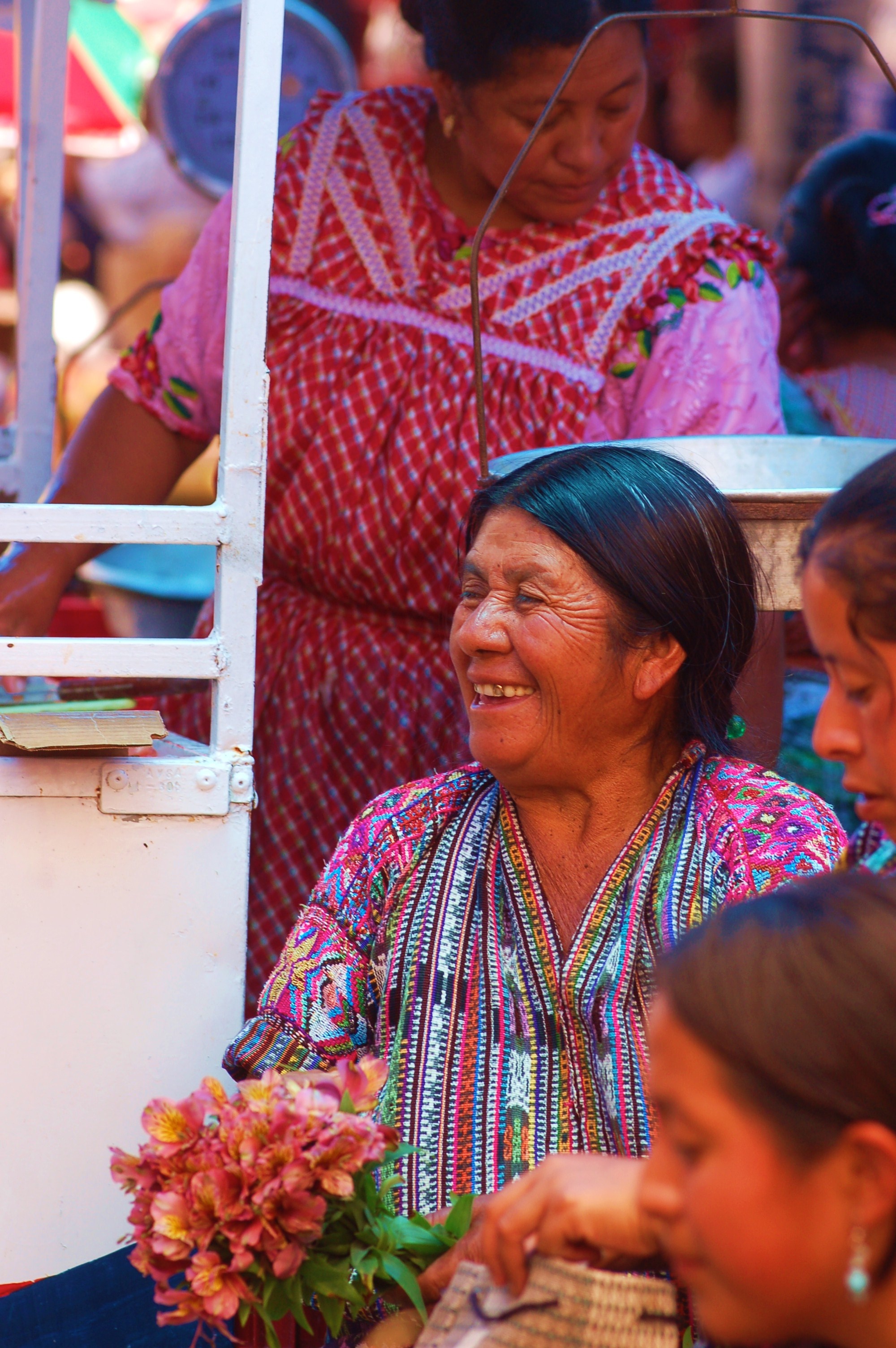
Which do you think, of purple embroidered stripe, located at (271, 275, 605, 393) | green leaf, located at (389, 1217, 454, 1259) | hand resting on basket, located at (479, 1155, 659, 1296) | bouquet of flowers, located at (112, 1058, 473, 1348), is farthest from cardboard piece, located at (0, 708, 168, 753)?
purple embroidered stripe, located at (271, 275, 605, 393)

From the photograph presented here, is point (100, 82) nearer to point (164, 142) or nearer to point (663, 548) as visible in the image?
point (164, 142)

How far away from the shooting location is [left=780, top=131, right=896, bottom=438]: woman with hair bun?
126 inches

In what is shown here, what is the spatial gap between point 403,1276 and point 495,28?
187 centimetres

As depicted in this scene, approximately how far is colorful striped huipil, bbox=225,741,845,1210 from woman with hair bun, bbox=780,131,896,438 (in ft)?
5.29

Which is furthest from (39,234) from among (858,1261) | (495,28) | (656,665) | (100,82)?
(100,82)

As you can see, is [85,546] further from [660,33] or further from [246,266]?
[660,33]

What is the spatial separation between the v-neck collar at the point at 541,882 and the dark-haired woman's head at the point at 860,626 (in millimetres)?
453

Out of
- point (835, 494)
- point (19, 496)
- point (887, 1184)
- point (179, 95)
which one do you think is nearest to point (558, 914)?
point (835, 494)

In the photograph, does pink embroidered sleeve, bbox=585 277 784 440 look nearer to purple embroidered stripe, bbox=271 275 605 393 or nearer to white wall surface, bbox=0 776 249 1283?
purple embroidered stripe, bbox=271 275 605 393

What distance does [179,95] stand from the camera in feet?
13.6

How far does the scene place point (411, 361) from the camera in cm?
248

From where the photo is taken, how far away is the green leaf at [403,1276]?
145cm

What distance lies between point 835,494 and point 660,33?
2.02 m

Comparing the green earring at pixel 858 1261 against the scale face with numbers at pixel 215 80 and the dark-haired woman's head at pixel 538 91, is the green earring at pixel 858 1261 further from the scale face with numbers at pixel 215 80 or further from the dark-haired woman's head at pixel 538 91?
the scale face with numbers at pixel 215 80
